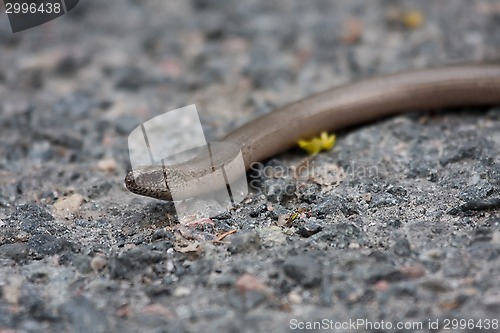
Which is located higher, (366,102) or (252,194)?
(366,102)

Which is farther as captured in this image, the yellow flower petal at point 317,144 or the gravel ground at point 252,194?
the yellow flower petal at point 317,144

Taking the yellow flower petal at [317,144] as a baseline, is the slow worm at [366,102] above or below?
above

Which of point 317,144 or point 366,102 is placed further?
point 366,102

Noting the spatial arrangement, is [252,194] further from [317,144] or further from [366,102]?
[366,102]

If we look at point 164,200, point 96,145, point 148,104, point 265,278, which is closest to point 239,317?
point 265,278

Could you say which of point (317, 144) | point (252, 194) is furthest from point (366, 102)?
point (252, 194)

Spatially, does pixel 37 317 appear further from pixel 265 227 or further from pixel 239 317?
pixel 265 227
